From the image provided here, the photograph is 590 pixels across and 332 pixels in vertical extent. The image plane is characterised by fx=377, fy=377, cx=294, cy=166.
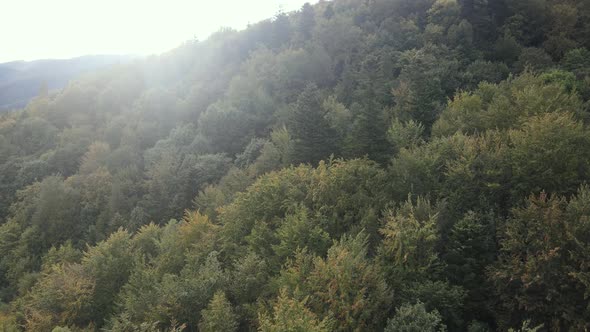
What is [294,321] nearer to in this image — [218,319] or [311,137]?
[218,319]

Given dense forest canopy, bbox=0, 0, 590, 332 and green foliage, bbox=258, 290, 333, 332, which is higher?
green foliage, bbox=258, 290, 333, 332

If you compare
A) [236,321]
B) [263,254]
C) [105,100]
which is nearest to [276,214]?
[263,254]

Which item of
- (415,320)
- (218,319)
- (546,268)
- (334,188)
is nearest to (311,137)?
(334,188)

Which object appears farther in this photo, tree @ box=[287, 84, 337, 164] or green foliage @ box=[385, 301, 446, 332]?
tree @ box=[287, 84, 337, 164]

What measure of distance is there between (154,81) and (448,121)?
73.4 metres

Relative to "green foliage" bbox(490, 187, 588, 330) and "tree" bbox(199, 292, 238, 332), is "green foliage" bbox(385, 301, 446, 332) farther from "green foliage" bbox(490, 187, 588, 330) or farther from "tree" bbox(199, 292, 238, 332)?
"tree" bbox(199, 292, 238, 332)

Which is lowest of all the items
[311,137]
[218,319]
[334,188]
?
[218,319]

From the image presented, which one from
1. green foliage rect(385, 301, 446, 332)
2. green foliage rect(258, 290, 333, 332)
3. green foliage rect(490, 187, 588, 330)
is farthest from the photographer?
green foliage rect(490, 187, 588, 330)

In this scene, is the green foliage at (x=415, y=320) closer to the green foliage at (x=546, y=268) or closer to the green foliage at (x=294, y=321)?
the green foliage at (x=294, y=321)

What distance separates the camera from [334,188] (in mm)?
28734

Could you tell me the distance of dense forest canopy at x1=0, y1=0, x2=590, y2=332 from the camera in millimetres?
18547

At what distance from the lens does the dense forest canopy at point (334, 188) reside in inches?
730

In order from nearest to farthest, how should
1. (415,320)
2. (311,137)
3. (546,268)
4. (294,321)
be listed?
(294,321) → (415,320) → (546,268) → (311,137)

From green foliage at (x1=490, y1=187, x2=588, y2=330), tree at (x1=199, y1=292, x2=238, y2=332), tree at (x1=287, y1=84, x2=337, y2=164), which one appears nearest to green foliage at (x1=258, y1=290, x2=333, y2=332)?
tree at (x1=199, y1=292, x2=238, y2=332)
